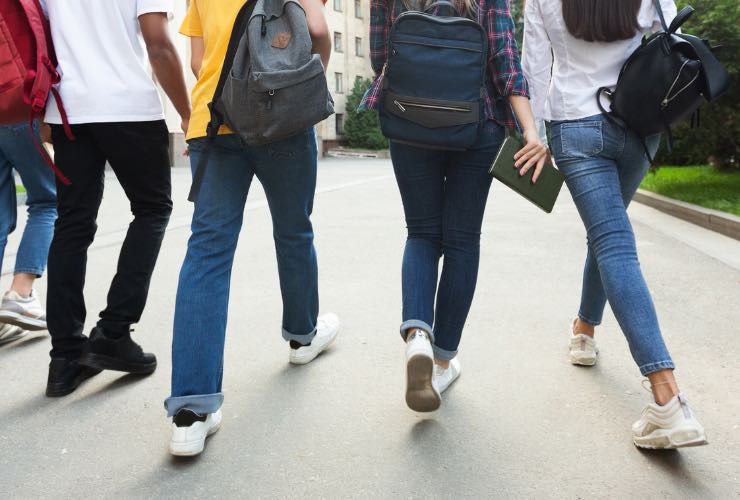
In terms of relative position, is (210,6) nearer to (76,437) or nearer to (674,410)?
(76,437)

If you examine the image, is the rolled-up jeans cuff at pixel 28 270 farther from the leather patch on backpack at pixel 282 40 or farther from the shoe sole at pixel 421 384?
the shoe sole at pixel 421 384

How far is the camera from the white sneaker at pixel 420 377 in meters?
2.64

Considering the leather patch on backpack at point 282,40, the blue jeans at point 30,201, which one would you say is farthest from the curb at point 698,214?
the leather patch on backpack at point 282,40

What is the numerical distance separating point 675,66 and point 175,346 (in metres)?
1.91

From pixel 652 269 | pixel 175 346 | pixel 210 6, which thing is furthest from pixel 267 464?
pixel 652 269

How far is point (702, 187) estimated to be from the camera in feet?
40.1

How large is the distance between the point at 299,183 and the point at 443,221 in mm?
546

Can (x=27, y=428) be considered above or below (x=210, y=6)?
below

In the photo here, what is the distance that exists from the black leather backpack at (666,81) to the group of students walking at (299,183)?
0.26 feet

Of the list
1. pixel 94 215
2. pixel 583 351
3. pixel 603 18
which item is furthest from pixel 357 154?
pixel 603 18

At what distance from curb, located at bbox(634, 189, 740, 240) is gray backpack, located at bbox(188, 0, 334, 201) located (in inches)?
263

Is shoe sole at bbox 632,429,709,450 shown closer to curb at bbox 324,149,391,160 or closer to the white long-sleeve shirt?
the white long-sleeve shirt

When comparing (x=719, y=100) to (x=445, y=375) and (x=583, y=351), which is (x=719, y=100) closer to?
(x=583, y=351)

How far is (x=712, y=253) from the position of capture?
709 cm
